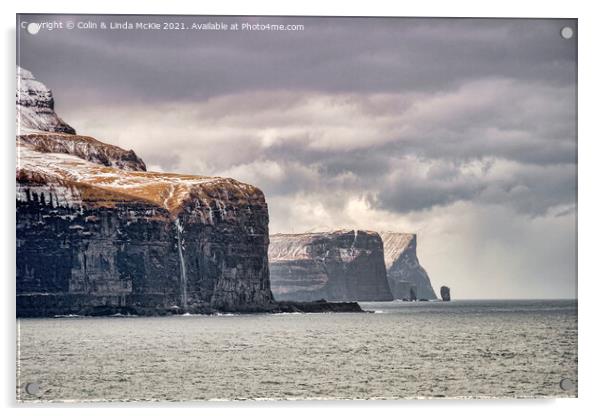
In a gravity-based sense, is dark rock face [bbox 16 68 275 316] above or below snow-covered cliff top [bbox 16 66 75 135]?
below

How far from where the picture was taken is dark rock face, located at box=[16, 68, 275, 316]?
1086 inches

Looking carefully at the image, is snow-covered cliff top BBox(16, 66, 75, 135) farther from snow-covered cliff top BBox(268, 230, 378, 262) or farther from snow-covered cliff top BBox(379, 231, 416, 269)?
snow-covered cliff top BBox(268, 230, 378, 262)

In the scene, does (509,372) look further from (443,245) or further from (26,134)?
(26,134)

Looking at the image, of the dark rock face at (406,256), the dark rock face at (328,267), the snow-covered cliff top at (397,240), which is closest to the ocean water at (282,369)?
the dark rock face at (406,256)

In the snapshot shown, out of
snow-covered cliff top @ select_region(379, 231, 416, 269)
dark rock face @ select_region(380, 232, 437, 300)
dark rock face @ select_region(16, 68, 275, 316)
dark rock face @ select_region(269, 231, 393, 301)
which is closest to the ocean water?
dark rock face @ select_region(16, 68, 275, 316)

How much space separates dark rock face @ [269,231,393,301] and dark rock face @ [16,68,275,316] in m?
1.48

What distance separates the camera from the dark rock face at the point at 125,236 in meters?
27.6

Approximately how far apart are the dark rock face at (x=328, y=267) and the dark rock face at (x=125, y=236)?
1.48 metres

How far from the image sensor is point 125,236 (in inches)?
2064

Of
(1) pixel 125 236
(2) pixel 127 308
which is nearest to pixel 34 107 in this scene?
(2) pixel 127 308
